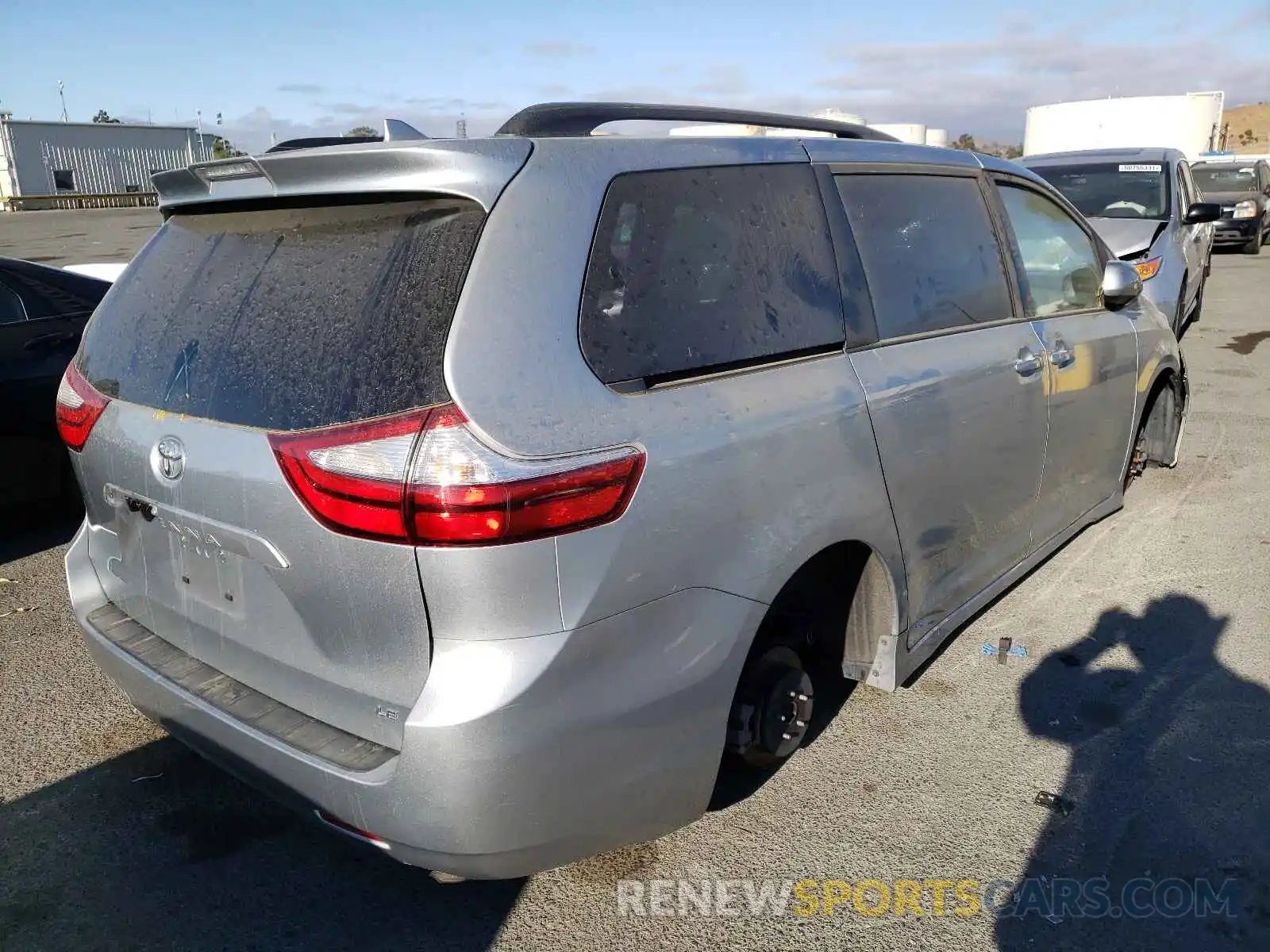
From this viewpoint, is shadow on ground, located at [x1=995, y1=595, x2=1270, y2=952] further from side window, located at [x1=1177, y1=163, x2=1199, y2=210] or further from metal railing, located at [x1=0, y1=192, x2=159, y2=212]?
metal railing, located at [x1=0, y1=192, x2=159, y2=212]

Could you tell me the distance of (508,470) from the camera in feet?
6.41

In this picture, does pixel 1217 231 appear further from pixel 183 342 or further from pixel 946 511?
pixel 183 342

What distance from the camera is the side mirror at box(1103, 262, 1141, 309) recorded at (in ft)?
13.9

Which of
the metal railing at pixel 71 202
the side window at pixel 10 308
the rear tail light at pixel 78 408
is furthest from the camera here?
the metal railing at pixel 71 202

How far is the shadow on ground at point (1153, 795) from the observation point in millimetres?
2455

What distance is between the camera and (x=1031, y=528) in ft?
12.5

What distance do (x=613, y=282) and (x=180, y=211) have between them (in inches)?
52.9

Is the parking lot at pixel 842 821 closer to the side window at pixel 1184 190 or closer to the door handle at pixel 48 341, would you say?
the door handle at pixel 48 341

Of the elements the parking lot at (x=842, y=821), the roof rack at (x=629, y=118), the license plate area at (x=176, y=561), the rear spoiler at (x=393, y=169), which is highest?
the roof rack at (x=629, y=118)

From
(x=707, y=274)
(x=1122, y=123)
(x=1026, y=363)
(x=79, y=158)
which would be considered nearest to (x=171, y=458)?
(x=707, y=274)

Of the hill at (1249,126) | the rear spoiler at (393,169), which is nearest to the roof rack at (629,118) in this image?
the rear spoiler at (393,169)

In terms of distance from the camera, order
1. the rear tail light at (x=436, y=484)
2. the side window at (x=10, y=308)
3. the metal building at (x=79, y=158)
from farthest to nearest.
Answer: the metal building at (x=79, y=158) → the side window at (x=10, y=308) → the rear tail light at (x=436, y=484)

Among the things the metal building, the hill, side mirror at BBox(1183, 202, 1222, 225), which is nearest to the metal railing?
the metal building

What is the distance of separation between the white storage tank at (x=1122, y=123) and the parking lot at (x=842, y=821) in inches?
709
